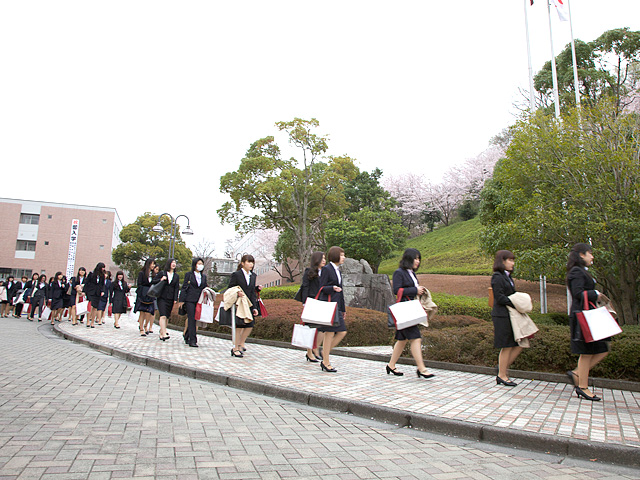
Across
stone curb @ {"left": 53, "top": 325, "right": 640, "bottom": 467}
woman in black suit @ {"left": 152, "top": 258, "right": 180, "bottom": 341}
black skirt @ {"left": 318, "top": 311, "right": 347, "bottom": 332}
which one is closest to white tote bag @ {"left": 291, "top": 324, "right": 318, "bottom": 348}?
black skirt @ {"left": 318, "top": 311, "right": 347, "bottom": 332}

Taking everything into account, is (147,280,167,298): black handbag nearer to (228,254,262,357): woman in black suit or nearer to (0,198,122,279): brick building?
(228,254,262,357): woman in black suit

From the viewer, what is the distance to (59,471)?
287 cm

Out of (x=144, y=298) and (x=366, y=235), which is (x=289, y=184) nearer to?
(x=366, y=235)

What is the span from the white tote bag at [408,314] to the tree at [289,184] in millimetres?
21896

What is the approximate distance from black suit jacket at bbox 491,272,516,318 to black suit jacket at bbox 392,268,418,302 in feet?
3.41

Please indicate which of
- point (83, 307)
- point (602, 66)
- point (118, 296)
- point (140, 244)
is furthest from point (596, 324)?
point (140, 244)

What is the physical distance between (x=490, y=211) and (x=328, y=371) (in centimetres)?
2057

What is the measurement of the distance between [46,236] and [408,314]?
5951 cm

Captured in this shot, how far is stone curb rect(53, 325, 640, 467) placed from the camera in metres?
3.54

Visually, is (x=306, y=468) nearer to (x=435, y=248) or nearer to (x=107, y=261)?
(x=435, y=248)

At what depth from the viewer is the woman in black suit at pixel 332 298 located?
23.0ft

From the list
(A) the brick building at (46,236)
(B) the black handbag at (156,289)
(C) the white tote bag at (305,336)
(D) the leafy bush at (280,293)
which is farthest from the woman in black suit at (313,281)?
(A) the brick building at (46,236)

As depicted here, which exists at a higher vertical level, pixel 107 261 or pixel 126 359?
pixel 107 261

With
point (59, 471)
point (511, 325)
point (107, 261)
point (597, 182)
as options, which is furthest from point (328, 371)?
point (107, 261)
